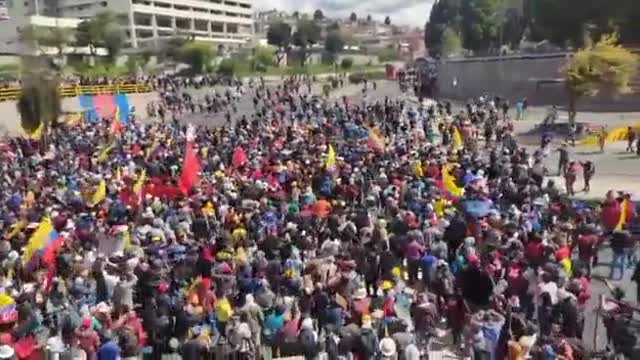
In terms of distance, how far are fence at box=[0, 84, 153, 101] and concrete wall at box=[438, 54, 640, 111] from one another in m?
20.8

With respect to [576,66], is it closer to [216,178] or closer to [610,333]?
[216,178]

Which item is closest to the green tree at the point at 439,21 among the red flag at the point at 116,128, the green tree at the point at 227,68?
the green tree at the point at 227,68

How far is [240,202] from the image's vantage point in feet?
57.6

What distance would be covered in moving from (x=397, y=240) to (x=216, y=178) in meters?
8.07

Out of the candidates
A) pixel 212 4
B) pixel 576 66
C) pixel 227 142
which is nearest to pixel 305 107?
pixel 576 66

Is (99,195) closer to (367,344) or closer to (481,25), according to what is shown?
(367,344)

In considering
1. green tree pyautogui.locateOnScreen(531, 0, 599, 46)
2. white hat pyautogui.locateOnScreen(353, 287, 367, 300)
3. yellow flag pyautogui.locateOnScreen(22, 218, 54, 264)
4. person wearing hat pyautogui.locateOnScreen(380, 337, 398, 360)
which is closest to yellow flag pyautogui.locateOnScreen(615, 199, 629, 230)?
white hat pyautogui.locateOnScreen(353, 287, 367, 300)

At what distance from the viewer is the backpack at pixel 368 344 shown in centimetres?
971

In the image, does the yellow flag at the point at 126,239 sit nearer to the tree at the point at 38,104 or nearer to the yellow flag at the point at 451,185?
the yellow flag at the point at 451,185

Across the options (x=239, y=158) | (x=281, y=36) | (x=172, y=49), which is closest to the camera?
(x=239, y=158)

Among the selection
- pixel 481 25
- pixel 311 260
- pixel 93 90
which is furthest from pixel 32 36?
pixel 481 25

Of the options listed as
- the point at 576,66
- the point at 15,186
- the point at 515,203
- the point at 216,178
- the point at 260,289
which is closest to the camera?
the point at 260,289

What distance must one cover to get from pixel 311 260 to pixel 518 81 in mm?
43454

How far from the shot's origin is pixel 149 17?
132m
